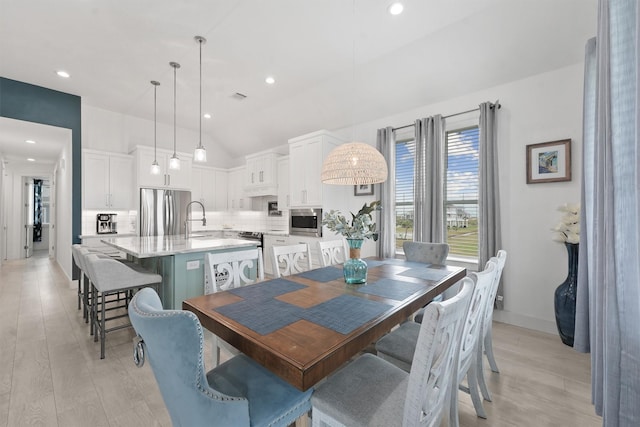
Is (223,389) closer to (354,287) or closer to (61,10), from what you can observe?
(354,287)

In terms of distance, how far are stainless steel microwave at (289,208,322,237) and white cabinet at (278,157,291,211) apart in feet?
1.26

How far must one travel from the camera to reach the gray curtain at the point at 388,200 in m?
4.05

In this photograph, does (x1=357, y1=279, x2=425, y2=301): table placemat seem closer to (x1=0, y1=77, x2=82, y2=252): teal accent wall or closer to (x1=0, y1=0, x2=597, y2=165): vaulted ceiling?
(x1=0, y1=0, x2=597, y2=165): vaulted ceiling

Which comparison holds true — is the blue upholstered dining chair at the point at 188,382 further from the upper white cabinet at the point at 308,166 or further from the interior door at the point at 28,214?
the interior door at the point at 28,214

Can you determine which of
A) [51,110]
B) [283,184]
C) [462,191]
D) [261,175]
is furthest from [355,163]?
[51,110]

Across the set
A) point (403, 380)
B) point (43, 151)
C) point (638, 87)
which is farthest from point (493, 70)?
point (43, 151)

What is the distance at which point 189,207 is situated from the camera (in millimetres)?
5977

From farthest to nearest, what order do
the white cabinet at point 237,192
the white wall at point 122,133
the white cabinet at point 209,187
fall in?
the white cabinet at point 237,192, the white cabinet at point 209,187, the white wall at point 122,133

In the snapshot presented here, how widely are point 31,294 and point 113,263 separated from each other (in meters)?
3.18

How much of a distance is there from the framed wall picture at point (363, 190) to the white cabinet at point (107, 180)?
447 centimetres

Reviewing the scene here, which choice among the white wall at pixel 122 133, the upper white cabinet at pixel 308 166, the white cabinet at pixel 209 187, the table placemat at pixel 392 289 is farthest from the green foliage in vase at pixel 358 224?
the white wall at pixel 122 133

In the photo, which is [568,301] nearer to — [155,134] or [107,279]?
[107,279]

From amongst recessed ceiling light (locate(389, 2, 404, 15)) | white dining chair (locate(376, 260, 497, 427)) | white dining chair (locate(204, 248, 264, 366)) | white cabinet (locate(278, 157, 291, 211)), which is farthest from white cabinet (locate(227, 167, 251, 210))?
white dining chair (locate(376, 260, 497, 427))

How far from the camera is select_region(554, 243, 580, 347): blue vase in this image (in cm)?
254
